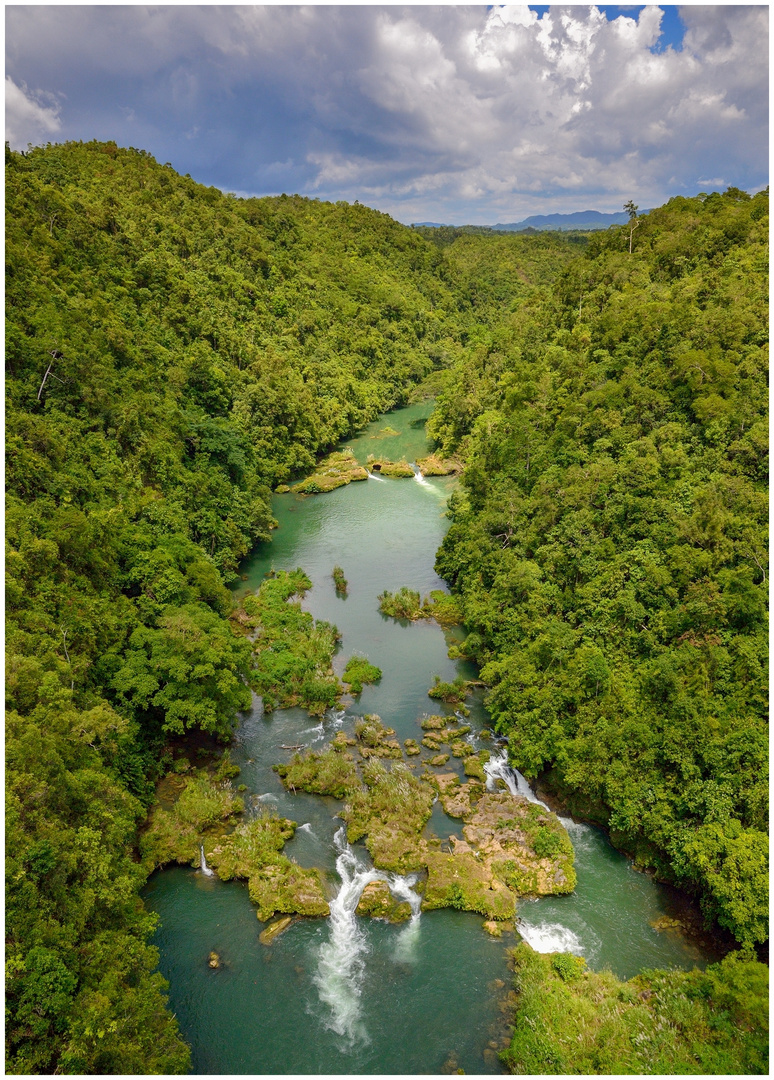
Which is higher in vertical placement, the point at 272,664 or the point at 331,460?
the point at 331,460

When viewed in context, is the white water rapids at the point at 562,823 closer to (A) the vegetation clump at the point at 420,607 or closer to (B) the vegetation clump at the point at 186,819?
(B) the vegetation clump at the point at 186,819

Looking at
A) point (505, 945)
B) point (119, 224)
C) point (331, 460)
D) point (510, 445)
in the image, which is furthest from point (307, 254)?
point (505, 945)

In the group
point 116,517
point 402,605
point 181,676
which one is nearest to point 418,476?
point 402,605

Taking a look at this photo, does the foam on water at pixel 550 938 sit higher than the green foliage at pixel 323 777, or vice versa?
the green foliage at pixel 323 777

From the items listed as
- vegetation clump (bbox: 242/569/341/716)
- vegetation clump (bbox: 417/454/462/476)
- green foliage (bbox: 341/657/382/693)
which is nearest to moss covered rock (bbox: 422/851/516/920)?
vegetation clump (bbox: 242/569/341/716)

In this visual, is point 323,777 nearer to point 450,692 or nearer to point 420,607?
point 450,692

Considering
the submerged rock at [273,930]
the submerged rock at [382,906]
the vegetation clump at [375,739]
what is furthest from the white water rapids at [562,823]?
the submerged rock at [273,930]

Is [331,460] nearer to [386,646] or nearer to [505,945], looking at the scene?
[386,646]
